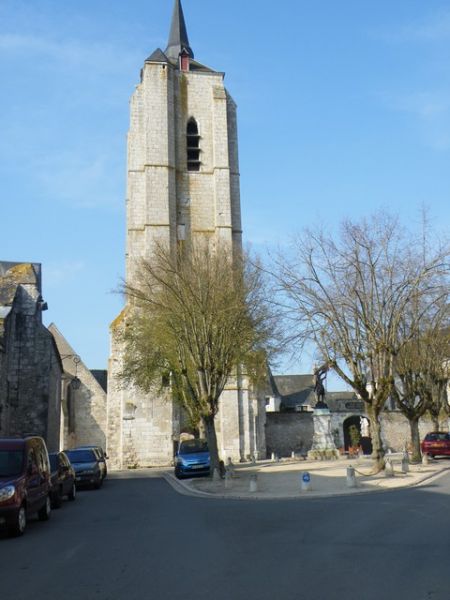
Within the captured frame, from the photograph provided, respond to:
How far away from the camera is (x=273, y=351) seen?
78.4 ft

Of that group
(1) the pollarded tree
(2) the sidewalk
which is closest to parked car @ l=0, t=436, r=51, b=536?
(2) the sidewalk

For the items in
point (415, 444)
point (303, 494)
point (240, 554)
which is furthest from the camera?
point (415, 444)

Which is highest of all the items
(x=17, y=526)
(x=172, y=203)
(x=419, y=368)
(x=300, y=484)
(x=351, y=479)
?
(x=172, y=203)

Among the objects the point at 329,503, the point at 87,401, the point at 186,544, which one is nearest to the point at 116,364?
the point at 87,401

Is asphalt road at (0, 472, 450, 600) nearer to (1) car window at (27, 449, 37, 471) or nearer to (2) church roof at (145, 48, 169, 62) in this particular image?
(1) car window at (27, 449, 37, 471)

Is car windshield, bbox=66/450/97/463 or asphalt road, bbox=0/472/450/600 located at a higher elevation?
car windshield, bbox=66/450/97/463

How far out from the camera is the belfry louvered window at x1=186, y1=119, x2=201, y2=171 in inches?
1553

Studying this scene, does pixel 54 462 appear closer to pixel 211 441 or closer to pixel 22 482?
pixel 22 482

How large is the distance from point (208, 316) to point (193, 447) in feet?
18.8

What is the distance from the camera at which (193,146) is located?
3975 centimetres

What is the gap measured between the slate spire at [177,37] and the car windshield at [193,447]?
1098 inches

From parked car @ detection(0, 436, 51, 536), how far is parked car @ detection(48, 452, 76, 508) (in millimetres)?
1696

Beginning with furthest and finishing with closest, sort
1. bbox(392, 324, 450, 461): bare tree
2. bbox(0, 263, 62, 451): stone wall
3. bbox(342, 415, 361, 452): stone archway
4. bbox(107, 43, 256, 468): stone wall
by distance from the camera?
bbox(342, 415, 361, 452): stone archway
bbox(107, 43, 256, 468): stone wall
bbox(0, 263, 62, 451): stone wall
bbox(392, 324, 450, 461): bare tree

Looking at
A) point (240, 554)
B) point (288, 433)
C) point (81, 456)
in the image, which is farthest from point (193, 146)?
point (240, 554)
